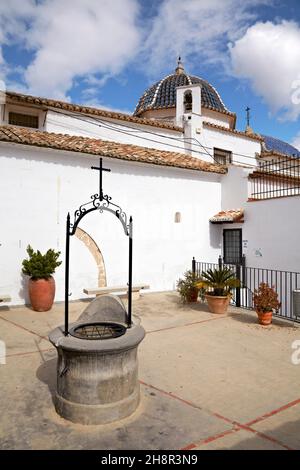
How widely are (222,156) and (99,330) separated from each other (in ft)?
51.0

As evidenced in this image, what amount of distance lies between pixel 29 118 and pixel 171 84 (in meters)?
10.3

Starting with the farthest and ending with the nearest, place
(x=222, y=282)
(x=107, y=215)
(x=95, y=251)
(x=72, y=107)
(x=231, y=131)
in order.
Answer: (x=231, y=131) < (x=72, y=107) < (x=107, y=215) < (x=95, y=251) < (x=222, y=282)

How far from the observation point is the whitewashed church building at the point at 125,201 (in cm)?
1016

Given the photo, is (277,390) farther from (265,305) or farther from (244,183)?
(244,183)

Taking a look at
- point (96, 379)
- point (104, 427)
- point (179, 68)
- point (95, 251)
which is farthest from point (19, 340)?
point (179, 68)

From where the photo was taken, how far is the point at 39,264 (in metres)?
9.39

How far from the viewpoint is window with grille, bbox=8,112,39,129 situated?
14.3 meters

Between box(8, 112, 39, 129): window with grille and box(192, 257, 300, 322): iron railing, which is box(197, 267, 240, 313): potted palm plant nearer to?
→ box(192, 257, 300, 322): iron railing

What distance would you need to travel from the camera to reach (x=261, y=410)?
4281 mm

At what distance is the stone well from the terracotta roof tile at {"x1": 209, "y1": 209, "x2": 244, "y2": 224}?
31.5 ft

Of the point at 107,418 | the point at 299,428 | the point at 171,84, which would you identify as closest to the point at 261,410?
the point at 299,428

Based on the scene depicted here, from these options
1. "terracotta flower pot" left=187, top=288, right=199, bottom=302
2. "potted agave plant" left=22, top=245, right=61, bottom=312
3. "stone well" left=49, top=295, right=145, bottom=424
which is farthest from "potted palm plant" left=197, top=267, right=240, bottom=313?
"stone well" left=49, top=295, right=145, bottom=424

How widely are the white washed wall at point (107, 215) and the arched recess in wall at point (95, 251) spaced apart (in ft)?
0.53

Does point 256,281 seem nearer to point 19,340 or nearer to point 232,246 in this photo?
point 232,246
